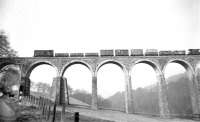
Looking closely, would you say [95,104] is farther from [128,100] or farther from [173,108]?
[173,108]

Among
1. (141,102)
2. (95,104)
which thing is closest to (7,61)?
(95,104)

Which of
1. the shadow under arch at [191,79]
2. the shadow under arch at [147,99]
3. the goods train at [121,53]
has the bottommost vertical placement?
the shadow under arch at [147,99]

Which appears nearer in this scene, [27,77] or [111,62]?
[27,77]

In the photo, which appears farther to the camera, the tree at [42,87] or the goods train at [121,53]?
the tree at [42,87]

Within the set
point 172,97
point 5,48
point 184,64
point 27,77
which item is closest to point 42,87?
point 5,48

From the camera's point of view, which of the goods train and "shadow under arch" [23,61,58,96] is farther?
the goods train

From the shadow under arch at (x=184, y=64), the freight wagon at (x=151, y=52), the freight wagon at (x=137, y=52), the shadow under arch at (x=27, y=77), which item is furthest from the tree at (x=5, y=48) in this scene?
the shadow under arch at (x=184, y=64)

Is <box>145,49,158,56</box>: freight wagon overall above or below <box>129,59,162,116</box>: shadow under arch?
above

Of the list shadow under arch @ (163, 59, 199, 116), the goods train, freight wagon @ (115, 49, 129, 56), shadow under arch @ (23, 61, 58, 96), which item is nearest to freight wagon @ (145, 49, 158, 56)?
the goods train

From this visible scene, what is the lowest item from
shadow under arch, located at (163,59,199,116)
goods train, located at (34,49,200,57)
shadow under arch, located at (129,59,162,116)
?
shadow under arch, located at (129,59,162,116)

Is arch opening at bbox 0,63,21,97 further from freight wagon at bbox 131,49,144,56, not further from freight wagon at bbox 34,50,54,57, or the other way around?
freight wagon at bbox 131,49,144,56

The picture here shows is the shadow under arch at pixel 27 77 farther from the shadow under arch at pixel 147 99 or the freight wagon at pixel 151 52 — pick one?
the shadow under arch at pixel 147 99

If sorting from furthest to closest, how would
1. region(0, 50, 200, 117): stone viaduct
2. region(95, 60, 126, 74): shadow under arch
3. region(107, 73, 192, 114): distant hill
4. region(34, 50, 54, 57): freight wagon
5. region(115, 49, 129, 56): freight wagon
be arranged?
region(107, 73, 192, 114): distant hill, region(34, 50, 54, 57): freight wagon, region(115, 49, 129, 56): freight wagon, region(95, 60, 126, 74): shadow under arch, region(0, 50, 200, 117): stone viaduct

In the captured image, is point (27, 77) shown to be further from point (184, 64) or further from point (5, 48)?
point (184, 64)
